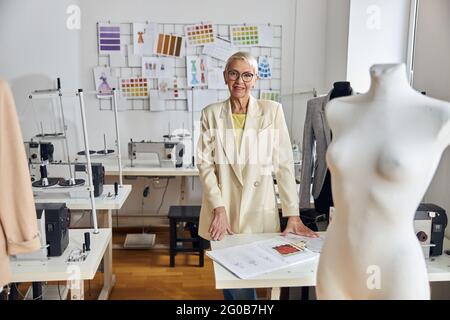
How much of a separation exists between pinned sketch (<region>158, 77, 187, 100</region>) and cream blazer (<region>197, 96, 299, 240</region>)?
2420 millimetres

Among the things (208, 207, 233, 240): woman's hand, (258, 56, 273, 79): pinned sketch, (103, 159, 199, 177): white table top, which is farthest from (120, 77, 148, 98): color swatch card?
(208, 207, 233, 240): woman's hand

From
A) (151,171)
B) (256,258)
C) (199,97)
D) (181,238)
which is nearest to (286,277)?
(256,258)

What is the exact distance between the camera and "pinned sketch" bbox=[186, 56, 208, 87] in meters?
4.23

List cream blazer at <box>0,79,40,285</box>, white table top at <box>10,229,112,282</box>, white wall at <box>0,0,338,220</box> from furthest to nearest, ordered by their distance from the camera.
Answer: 1. white wall at <box>0,0,338,220</box>
2. white table top at <box>10,229,112,282</box>
3. cream blazer at <box>0,79,40,285</box>

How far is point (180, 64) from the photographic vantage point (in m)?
4.24

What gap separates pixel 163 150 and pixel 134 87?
2.97ft

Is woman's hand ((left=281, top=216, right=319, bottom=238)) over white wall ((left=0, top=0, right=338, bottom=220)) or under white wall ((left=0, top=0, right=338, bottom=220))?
under

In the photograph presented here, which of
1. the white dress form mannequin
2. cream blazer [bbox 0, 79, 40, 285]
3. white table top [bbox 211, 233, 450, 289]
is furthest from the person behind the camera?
white table top [bbox 211, 233, 450, 289]

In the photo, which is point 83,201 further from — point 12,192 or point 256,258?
point 256,258

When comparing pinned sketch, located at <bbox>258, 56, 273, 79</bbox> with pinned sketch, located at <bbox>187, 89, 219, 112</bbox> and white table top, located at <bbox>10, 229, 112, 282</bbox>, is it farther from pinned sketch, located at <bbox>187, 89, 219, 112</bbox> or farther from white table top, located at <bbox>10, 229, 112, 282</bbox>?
white table top, located at <bbox>10, 229, 112, 282</bbox>

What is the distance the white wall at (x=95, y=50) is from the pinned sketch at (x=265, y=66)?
0.14 metres

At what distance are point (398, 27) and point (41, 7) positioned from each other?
2.90m
